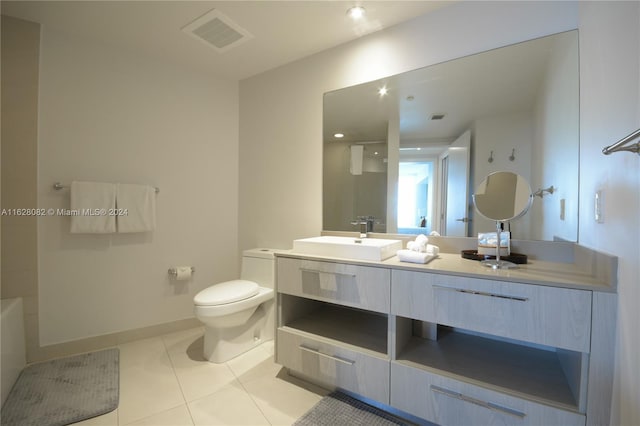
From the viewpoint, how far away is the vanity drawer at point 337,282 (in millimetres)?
1295

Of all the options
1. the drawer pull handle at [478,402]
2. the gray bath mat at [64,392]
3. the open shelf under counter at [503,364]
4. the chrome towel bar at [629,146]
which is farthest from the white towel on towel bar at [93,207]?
the chrome towel bar at [629,146]

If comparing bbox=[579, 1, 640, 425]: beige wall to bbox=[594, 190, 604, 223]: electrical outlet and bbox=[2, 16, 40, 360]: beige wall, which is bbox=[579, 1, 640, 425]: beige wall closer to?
bbox=[594, 190, 604, 223]: electrical outlet

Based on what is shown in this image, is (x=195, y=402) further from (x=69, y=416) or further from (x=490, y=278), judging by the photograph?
(x=490, y=278)

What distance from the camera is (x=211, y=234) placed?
2564 mm

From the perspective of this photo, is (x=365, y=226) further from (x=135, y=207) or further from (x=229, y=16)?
(x=135, y=207)

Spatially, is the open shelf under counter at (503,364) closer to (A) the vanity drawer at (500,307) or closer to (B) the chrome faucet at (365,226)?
(A) the vanity drawer at (500,307)

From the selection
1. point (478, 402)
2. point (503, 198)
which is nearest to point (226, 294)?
point (478, 402)

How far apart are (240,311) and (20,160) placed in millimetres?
1732

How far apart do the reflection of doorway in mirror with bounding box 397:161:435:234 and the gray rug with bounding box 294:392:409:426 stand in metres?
1.01

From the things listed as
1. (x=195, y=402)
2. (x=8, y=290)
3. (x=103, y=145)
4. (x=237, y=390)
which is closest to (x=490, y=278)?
(x=237, y=390)

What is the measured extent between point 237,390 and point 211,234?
1.40 meters

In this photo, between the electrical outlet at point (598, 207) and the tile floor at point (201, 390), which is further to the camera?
the tile floor at point (201, 390)

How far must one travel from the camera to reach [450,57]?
159cm

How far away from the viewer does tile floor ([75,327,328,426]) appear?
1366mm
